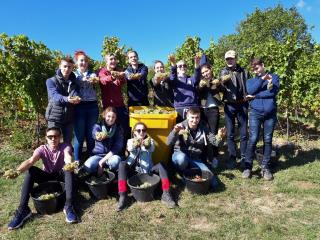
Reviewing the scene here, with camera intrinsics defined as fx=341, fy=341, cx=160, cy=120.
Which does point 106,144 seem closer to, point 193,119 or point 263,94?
point 193,119

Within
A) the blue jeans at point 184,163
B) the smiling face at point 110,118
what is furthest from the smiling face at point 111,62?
the blue jeans at point 184,163

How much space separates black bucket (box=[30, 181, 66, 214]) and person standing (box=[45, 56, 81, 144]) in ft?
2.66

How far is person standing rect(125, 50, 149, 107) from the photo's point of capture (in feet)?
18.5

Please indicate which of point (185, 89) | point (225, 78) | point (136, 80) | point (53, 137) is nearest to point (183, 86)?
point (185, 89)

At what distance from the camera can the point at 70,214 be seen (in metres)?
4.36

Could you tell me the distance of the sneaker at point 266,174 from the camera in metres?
5.54

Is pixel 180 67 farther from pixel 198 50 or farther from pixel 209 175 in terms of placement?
pixel 198 50

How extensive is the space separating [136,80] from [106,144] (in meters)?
1.28

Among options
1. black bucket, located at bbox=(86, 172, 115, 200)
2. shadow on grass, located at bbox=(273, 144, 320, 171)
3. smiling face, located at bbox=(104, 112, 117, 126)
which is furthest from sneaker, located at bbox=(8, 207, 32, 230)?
shadow on grass, located at bbox=(273, 144, 320, 171)

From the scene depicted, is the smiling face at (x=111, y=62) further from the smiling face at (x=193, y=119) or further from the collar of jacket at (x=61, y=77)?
the smiling face at (x=193, y=119)

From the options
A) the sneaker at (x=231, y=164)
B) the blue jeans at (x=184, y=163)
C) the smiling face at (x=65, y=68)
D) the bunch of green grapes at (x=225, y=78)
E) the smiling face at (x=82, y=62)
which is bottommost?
the sneaker at (x=231, y=164)

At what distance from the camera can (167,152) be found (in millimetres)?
5875

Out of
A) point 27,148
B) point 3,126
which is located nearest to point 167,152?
point 27,148

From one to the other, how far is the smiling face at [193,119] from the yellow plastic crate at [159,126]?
1.30 ft
